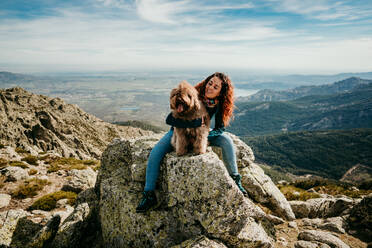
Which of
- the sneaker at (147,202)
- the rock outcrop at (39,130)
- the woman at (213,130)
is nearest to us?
the sneaker at (147,202)

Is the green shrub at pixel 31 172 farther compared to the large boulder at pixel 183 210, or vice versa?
the green shrub at pixel 31 172

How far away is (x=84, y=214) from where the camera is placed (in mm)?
7332

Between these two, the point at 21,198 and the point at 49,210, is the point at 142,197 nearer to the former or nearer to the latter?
the point at 49,210

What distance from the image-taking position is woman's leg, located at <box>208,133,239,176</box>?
22.7 ft

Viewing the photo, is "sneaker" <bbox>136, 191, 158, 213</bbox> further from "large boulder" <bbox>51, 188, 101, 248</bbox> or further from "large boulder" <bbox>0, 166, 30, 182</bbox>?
"large boulder" <bbox>0, 166, 30, 182</bbox>

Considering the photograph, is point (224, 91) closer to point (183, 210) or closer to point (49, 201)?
point (183, 210)

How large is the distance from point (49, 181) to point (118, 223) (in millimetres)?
11184

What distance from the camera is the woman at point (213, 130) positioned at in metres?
6.19

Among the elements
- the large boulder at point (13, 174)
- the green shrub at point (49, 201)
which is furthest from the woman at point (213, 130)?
the large boulder at point (13, 174)

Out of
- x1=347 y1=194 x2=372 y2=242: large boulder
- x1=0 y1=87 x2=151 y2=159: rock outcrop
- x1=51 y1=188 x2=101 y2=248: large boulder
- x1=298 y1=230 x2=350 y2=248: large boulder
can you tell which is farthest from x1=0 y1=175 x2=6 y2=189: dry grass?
x1=0 y1=87 x2=151 y2=159: rock outcrop

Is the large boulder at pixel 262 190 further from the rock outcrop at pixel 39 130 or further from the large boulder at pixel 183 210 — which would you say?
the rock outcrop at pixel 39 130

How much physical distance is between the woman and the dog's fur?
325 millimetres

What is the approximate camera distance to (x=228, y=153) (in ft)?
22.8

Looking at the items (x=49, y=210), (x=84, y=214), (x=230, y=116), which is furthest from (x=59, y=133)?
(x=230, y=116)
